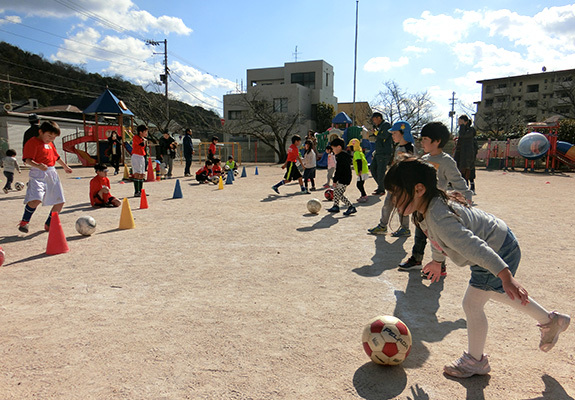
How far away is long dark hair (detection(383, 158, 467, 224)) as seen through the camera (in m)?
2.18

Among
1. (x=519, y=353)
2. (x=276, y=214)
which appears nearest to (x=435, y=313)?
(x=519, y=353)

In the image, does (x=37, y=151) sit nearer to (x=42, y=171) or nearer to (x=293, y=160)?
(x=42, y=171)

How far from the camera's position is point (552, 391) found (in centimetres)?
218

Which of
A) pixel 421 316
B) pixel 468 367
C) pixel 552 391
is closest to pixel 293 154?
pixel 421 316

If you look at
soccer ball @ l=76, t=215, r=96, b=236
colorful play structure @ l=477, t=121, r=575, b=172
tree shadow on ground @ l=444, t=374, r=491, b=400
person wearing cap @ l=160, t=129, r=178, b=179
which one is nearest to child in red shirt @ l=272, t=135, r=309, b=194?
soccer ball @ l=76, t=215, r=96, b=236

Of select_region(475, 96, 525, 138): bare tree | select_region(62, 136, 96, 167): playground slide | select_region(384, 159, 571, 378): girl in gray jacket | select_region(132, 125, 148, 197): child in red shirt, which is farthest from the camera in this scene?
select_region(475, 96, 525, 138): bare tree

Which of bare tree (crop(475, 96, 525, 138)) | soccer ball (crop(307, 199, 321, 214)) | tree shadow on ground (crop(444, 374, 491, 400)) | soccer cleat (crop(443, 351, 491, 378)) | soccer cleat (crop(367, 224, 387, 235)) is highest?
bare tree (crop(475, 96, 525, 138))

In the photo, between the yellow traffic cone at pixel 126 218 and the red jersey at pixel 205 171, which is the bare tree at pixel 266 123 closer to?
the red jersey at pixel 205 171

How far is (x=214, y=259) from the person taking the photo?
489 cm

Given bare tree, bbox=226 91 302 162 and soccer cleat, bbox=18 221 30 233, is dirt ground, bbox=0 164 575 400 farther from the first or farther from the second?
bare tree, bbox=226 91 302 162

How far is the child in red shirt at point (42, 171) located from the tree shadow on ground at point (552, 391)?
665 cm

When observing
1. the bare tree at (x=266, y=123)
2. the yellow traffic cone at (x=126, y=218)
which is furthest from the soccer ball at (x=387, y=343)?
the bare tree at (x=266, y=123)

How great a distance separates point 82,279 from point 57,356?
174 cm

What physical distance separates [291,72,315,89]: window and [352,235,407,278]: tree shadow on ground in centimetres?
4514
